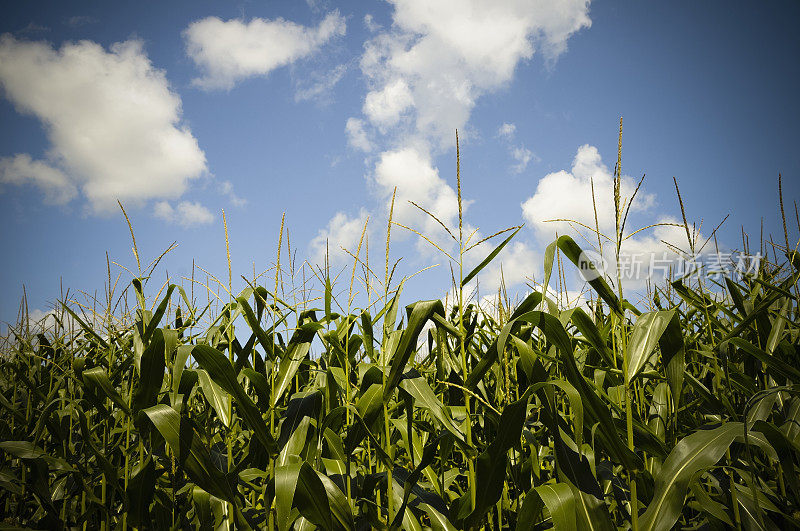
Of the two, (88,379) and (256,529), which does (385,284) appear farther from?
(88,379)

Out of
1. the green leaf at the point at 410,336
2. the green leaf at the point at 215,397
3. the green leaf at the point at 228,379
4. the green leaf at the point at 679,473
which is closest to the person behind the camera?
the green leaf at the point at 679,473

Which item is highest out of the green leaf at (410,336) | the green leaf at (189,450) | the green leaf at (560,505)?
the green leaf at (410,336)

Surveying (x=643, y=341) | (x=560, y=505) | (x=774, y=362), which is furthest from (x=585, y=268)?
(x=774, y=362)

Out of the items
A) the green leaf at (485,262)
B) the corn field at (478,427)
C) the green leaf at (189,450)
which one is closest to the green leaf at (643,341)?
the corn field at (478,427)

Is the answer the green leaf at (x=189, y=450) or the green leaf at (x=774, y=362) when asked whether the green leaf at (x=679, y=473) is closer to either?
the green leaf at (x=774, y=362)

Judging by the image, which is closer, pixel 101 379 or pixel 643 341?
pixel 643 341

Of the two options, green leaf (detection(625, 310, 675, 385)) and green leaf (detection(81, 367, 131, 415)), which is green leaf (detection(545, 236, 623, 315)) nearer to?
green leaf (detection(625, 310, 675, 385))

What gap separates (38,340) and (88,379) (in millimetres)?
3606

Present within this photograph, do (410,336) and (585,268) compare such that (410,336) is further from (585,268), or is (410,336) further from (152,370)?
(152,370)

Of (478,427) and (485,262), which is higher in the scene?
(485,262)

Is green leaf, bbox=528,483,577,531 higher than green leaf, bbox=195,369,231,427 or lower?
lower

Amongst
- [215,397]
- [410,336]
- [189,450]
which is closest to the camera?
[410,336]

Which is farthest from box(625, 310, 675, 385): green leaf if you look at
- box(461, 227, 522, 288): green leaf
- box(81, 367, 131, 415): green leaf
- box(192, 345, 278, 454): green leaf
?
box(81, 367, 131, 415): green leaf

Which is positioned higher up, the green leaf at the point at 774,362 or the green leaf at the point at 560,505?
the green leaf at the point at 774,362
